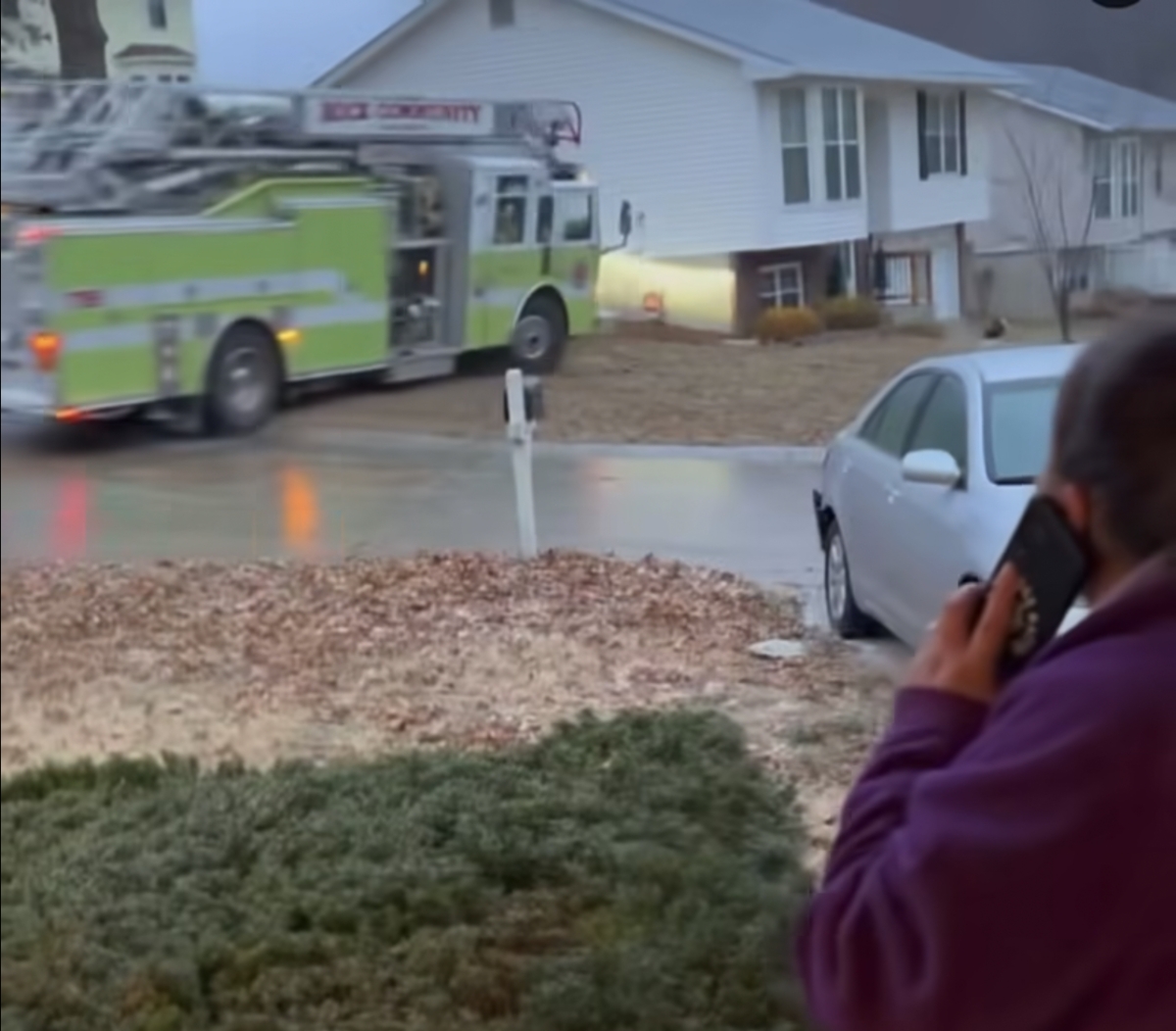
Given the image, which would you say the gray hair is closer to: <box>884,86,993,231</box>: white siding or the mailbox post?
<box>884,86,993,231</box>: white siding

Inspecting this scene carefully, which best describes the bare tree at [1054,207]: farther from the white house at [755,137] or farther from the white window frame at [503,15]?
the white window frame at [503,15]

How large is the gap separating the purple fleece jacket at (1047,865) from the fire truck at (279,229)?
63.7 inches

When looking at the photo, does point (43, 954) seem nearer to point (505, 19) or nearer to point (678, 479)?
point (678, 479)

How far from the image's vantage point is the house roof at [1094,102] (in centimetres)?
235

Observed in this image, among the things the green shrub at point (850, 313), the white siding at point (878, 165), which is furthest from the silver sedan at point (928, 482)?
the white siding at point (878, 165)

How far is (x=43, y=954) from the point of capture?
3070 mm

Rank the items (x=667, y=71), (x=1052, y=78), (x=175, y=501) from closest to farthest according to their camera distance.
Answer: (x=1052, y=78) < (x=667, y=71) < (x=175, y=501)

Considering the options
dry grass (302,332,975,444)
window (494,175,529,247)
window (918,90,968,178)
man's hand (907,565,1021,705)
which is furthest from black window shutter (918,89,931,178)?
man's hand (907,565,1021,705)

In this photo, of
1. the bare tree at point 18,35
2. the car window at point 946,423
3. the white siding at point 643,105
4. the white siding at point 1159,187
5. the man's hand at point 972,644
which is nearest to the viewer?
the man's hand at point 972,644

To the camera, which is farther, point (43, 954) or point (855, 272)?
point (43, 954)

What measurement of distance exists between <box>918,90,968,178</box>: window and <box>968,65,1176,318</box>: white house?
4 cm

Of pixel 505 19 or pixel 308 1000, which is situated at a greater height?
pixel 505 19

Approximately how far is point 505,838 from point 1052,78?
4.14 feet

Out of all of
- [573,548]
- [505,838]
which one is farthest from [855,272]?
[505,838]
